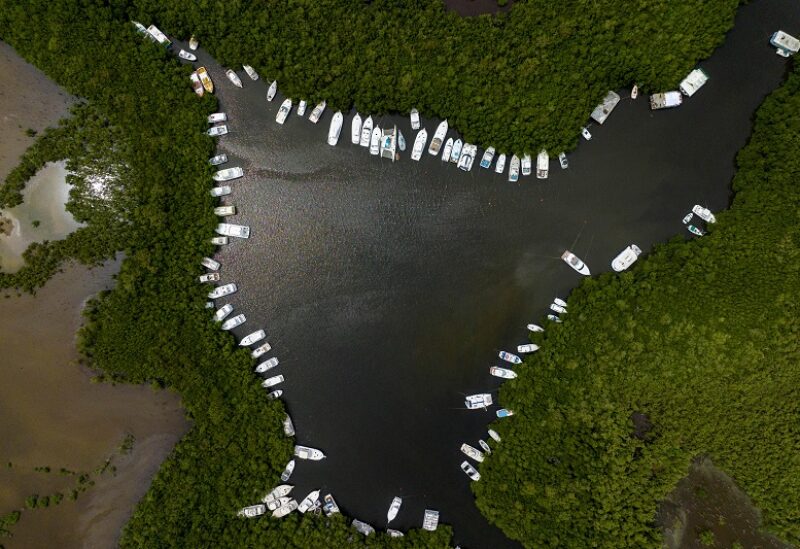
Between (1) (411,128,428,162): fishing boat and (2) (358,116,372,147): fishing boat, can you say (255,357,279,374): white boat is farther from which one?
(1) (411,128,428,162): fishing boat

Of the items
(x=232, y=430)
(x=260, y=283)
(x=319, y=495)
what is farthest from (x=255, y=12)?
(x=319, y=495)

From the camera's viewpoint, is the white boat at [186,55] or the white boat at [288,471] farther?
the white boat at [288,471]

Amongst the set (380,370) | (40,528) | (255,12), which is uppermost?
(255,12)

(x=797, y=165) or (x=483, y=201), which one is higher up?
(x=797, y=165)

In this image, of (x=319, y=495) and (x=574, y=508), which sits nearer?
(x=574, y=508)

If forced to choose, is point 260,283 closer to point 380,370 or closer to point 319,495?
point 380,370

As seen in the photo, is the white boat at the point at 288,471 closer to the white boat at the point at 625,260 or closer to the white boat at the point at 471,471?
the white boat at the point at 471,471

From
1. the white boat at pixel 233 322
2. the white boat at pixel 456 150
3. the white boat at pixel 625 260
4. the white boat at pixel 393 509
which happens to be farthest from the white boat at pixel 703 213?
the white boat at pixel 233 322
